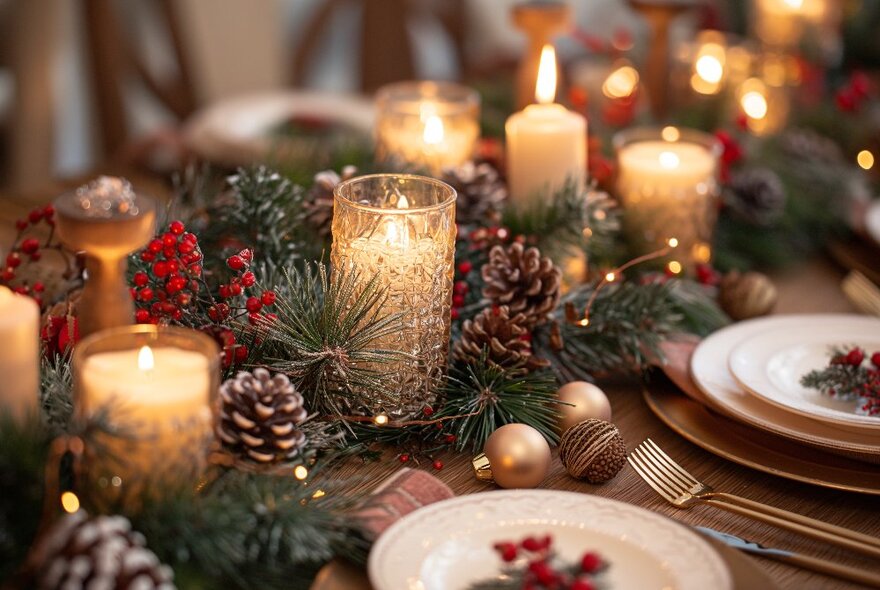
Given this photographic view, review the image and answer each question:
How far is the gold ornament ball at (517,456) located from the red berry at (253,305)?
19 centimetres

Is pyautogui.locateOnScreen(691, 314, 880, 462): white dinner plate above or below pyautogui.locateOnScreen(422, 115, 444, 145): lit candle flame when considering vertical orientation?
below

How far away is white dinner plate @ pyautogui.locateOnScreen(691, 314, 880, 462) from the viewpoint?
2.45ft

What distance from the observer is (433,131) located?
3.65 ft

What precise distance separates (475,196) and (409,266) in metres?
0.27

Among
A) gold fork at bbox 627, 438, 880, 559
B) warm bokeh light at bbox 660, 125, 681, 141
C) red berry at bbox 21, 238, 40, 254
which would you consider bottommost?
gold fork at bbox 627, 438, 880, 559

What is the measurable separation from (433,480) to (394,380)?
10 centimetres

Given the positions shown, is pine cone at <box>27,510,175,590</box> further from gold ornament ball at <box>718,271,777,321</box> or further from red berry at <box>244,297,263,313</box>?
gold ornament ball at <box>718,271,777,321</box>

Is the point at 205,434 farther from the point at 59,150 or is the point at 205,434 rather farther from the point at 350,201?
the point at 59,150

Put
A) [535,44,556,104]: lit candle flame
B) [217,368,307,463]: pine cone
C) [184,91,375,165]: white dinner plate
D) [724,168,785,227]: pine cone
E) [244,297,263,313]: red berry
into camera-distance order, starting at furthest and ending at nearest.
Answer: [184,91,375,165]: white dinner plate → [724,168,785,227]: pine cone → [535,44,556,104]: lit candle flame → [244,297,263,313]: red berry → [217,368,307,463]: pine cone

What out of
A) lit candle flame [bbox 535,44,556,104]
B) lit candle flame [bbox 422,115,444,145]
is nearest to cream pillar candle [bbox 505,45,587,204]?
lit candle flame [bbox 535,44,556,104]

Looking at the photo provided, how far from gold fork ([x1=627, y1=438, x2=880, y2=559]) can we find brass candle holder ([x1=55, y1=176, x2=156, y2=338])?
39 centimetres

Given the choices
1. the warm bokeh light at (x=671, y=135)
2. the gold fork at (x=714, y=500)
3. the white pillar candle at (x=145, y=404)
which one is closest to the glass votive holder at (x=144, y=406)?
the white pillar candle at (x=145, y=404)

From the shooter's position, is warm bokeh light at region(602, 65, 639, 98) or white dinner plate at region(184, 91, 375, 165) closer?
white dinner plate at region(184, 91, 375, 165)

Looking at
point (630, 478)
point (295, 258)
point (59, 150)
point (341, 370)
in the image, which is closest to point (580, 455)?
point (630, 478)
